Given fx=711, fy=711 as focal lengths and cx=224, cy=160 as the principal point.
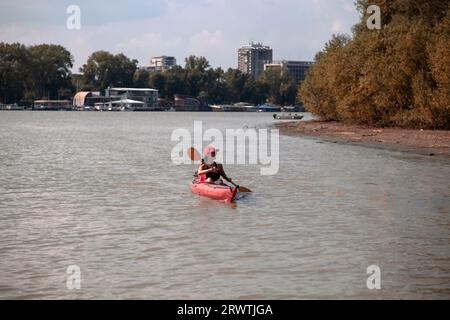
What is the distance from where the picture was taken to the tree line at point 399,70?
191 feet

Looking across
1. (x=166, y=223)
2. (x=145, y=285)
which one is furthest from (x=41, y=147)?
(x=145, y=285)

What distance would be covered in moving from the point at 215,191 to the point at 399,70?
42.3 meters

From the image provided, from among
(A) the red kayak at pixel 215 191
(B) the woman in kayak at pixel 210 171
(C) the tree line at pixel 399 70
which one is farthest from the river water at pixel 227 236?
(C) the tree line at pixel 399 70

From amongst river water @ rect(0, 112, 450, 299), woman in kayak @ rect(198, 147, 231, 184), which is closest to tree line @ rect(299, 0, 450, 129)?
river water @ rect(0, 112, 450, 299)

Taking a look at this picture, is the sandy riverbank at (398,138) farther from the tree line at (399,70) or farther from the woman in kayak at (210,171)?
the woman in kayak at (210,171)

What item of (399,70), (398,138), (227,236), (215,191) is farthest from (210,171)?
(399,70)

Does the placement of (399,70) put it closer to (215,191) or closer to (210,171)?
(210,171)

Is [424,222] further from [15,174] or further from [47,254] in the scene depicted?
[15,174]

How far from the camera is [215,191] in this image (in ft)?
80.9

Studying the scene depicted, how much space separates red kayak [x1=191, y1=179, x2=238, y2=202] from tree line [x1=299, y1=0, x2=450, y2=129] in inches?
1355

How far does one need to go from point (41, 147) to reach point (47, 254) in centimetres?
4435

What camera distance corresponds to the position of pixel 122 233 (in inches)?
744

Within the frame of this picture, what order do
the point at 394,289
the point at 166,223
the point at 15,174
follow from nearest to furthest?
the point at 394,289 → the point at 166,223 → the point at 15,174

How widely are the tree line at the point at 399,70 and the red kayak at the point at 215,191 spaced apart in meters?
34.4
